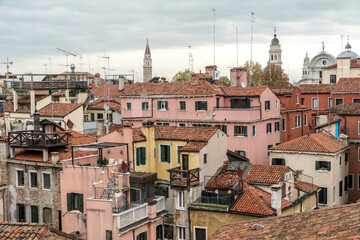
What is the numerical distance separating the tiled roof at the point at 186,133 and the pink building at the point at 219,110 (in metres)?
7.85

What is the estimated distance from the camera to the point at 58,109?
4709cm

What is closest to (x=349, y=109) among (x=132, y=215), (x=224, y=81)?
(x=132, y=215)

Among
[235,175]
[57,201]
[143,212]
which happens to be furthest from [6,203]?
[235,175]

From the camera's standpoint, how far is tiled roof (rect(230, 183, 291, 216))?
23.5 m

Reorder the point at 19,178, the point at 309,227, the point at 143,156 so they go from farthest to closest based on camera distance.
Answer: the point at 143,156 → the point at 19,178 → the point at 309,227

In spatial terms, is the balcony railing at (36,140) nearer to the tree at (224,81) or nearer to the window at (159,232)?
the window at (159,232)

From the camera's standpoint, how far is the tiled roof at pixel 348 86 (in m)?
50.1

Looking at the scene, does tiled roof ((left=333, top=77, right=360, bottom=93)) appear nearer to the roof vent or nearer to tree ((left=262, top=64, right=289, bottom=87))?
tree ((left=262, top=64, right=289, bottom=87))

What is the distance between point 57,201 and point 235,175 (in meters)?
10.00

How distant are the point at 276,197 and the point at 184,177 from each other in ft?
17.6

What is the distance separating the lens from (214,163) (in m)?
28.5

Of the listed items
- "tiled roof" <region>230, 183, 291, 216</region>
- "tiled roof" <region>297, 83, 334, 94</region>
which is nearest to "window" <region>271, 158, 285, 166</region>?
"tiled roof" <region>230, 183, 291, 216</region>

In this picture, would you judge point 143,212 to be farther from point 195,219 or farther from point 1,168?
point 1,168

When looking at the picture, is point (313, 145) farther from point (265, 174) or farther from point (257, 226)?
point (257, 226)
